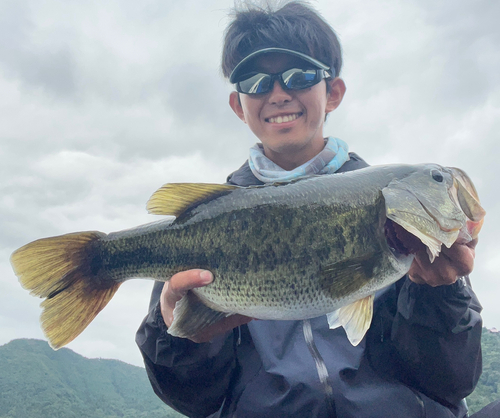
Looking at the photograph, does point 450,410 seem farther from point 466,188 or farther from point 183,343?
point 183,343

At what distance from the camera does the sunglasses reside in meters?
3.36

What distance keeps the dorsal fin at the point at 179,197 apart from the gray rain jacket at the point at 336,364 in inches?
32.8

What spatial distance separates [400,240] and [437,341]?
2.92 feet

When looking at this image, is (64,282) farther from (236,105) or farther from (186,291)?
(236,105)

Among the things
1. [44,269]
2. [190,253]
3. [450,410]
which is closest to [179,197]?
[190,253]

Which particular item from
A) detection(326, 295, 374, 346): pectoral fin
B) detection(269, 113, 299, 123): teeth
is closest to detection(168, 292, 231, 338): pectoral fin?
detection(326, 295, 374, 346): pectoral fin

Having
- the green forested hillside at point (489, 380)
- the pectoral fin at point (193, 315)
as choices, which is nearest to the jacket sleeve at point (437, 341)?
the pectoral fin at point (193, 315)

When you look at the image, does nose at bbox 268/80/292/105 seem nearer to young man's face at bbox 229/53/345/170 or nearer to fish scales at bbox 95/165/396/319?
young man's face at bbox 229/53/345/170

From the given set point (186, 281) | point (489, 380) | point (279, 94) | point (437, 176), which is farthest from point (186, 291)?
point (489, 380)

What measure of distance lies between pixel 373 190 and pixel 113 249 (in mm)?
1687

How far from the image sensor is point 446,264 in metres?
2.12

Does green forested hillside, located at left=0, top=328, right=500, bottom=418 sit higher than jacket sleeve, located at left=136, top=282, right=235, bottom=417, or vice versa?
jacket sleeve, located at left=136, top=282, right=235, bottom=417

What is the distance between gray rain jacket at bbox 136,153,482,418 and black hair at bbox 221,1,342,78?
2652 millimetres

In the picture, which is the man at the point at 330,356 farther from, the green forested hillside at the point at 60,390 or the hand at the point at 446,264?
the green forested hillside at the point at 60,390
